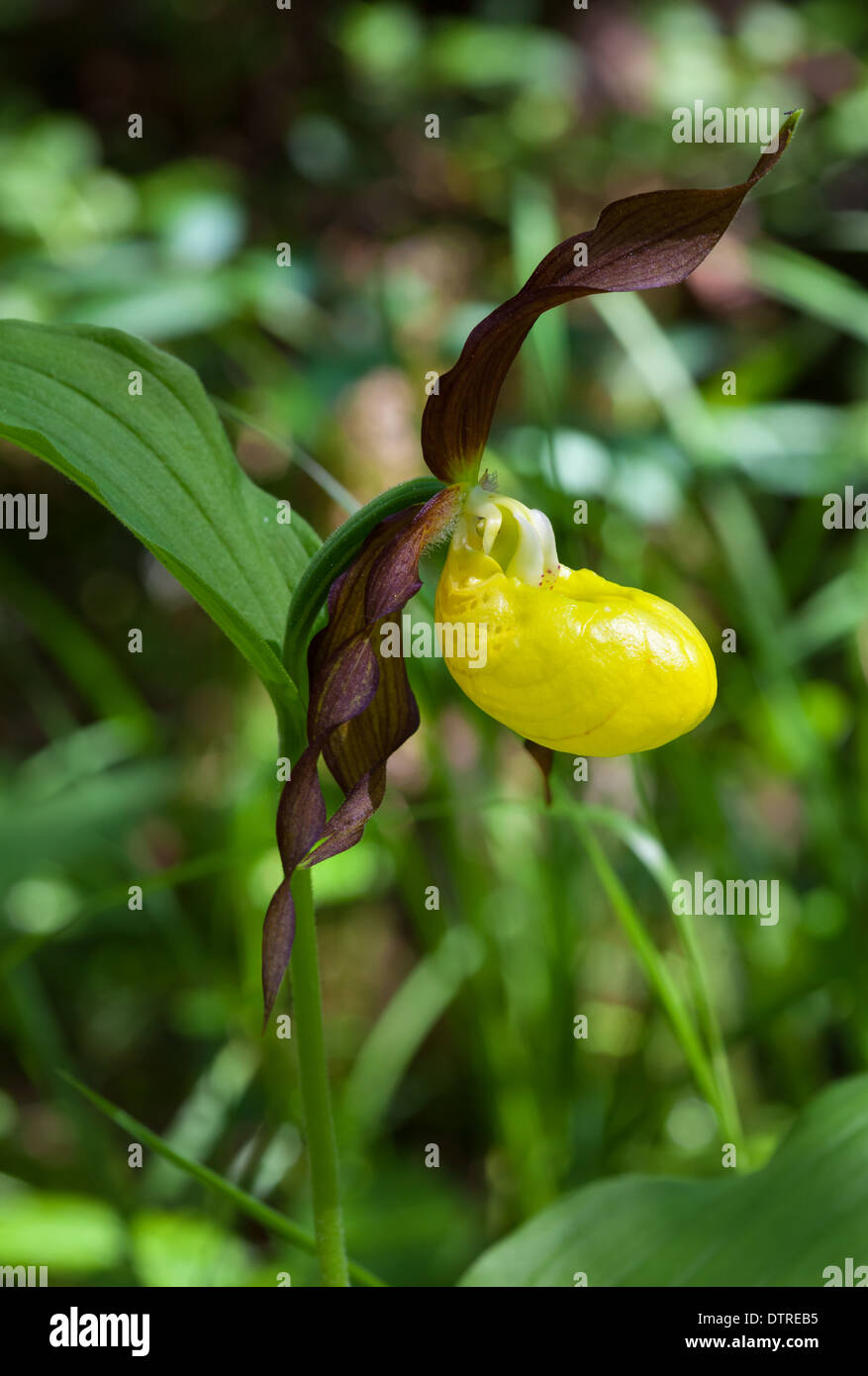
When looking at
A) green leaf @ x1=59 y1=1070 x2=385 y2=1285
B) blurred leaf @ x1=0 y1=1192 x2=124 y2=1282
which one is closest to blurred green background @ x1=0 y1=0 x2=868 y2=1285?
blurred leaf @ x1=0 y1=1192 x2=124 y2=1282

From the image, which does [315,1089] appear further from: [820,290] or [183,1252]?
[820,290]

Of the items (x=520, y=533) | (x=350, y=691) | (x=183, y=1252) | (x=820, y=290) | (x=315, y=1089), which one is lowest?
(x=183, y=1252)

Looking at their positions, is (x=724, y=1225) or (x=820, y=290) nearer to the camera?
(x=724, y=1225)

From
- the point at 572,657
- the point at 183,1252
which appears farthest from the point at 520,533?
the point at 183,1252

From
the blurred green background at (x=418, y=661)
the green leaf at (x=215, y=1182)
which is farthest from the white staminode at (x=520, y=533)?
the green leaf at (x=215, y=1182)

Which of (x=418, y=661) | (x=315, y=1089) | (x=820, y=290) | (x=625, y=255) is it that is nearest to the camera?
(x=625, y=255)

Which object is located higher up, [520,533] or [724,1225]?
[520,533]
